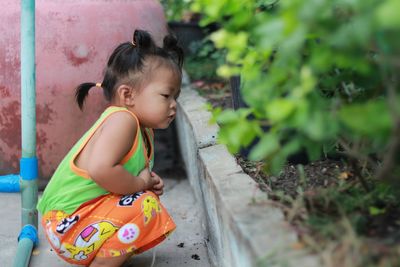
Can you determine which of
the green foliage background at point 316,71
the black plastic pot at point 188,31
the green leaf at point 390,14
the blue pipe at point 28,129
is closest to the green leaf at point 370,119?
the green foliage background at point 316,71

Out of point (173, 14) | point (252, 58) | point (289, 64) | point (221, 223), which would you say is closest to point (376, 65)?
point (289, 64)

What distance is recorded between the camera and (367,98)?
1.43m

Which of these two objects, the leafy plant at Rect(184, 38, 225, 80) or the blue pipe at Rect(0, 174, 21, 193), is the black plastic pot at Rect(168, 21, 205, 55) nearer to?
the leafy plant at Rect(184, 38, 225, 80)

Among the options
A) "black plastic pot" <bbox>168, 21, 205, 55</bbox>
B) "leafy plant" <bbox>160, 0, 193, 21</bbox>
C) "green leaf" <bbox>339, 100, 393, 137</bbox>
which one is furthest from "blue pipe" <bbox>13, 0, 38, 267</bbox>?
"leafy plant" <bbox>160, 0, 193, 21</bbox>

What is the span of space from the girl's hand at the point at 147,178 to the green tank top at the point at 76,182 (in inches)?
0.6

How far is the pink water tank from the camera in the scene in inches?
97.6

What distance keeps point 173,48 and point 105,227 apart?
0.66 m

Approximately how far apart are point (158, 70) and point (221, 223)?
0.55 m

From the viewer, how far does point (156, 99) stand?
1938mm

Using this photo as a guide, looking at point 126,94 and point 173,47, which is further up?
point 173,47

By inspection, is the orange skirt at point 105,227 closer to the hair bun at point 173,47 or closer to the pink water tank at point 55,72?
the hair bun at point 173,47

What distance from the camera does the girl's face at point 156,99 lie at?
193 cm

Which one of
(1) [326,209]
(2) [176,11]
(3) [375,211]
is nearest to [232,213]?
(1) [326,209]

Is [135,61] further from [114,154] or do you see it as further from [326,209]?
[326,209]
